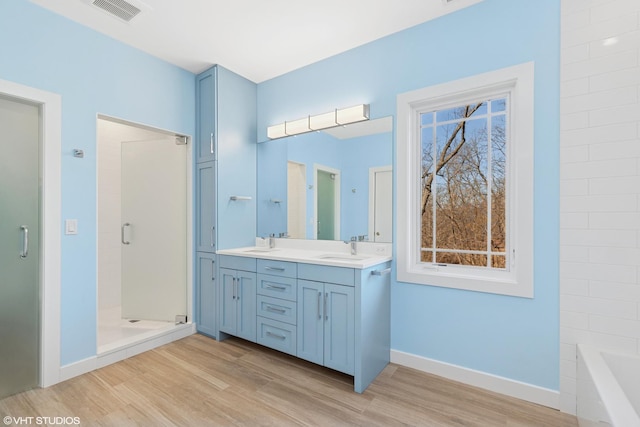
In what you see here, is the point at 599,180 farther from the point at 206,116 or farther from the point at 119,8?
the point at 119,8

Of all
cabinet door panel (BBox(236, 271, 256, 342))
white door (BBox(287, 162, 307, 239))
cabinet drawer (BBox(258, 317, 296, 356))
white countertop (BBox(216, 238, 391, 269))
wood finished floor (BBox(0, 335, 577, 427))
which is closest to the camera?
wood finished floor (BBox(0, 335, 577, 427))

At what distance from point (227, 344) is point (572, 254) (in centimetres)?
277

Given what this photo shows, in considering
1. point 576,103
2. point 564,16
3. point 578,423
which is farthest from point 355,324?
point 564,16

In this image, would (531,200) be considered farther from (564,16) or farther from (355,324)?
(355,324)

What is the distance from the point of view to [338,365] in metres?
2.14

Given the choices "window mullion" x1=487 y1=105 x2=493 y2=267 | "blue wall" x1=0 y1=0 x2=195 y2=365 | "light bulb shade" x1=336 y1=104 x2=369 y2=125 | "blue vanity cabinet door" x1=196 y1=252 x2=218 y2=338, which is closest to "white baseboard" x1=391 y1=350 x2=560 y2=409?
"window mullion" x1=487 y1=105 x2=493 y2=267

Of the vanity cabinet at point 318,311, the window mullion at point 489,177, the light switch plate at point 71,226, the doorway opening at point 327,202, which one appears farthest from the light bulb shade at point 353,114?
the light switch plate at point 71,226

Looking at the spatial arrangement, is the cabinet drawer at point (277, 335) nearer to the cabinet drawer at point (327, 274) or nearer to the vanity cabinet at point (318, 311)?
the vanity cabinet at point (318, 311)

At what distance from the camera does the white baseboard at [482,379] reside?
6.17 ft

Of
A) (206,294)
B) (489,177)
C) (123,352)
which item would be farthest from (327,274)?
(123,352)

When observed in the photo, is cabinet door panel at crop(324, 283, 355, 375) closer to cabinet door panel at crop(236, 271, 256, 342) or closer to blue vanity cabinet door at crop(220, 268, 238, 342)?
cabinet door panel at crop(236, 271, 256, 342)

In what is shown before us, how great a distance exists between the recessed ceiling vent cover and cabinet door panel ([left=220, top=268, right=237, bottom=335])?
2.14m

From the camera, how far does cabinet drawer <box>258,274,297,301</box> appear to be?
2.39 meters

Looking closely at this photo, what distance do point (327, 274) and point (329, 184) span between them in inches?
38.7
